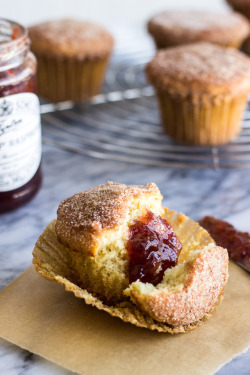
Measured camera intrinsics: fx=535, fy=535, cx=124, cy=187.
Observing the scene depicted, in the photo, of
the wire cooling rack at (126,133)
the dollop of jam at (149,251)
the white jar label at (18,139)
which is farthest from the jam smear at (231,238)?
the white jar label at (18,139)

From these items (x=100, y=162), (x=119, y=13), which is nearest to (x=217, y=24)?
(x=100, y=162)

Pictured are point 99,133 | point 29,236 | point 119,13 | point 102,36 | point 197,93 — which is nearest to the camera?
point 29,236

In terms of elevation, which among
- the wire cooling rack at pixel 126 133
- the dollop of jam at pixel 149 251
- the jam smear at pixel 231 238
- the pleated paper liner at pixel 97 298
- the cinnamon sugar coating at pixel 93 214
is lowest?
the wire cooling rack at pixel 126 133

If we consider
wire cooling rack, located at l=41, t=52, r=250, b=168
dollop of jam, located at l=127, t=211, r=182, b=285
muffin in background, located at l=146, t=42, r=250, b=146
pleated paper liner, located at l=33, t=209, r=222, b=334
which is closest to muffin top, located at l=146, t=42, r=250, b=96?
muffin in background, located at l=146, t=42, r=250, b=146

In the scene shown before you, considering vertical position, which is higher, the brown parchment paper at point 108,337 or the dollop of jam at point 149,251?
the dollop of jam at point 149,251

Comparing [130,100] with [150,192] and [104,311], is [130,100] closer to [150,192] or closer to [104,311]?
[150,192]

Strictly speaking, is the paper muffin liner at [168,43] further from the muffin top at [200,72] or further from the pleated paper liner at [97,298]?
the pleated paper liner at [97,298]
